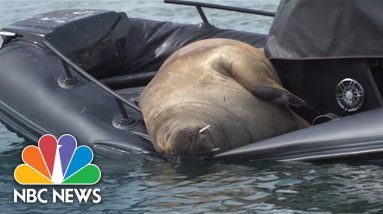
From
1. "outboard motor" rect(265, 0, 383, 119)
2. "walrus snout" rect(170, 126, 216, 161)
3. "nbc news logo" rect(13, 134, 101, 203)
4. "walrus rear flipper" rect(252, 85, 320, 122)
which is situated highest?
"outboard motor" rect(265, 0, 383, 119)

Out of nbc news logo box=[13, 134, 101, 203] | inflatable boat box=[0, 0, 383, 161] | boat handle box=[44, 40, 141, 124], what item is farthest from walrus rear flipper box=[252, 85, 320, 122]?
nbc news logo box=[13, 134, 101, 203]

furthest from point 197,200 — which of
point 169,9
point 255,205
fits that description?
point 169,9

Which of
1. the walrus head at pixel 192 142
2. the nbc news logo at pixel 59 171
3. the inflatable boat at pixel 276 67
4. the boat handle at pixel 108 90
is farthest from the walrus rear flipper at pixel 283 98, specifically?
the nbc news logo at pixel 59 171

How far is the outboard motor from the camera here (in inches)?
233

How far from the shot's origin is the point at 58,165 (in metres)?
5.83

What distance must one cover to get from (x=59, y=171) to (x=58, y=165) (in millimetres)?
35

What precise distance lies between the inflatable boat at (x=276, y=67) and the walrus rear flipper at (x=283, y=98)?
0.16 ft

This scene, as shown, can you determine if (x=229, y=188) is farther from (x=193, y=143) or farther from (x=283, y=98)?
(x=283, y=98)

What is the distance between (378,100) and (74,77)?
213 cm

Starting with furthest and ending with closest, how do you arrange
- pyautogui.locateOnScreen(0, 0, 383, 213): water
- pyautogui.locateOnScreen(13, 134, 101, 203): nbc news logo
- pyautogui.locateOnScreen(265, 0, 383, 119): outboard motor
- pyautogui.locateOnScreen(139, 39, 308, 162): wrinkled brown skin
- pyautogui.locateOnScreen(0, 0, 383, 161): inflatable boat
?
pyautogui.locateOnScreen(139, 39, 308, 162): wrinkled brown skin → pyautogui.locateOnScreen(265, 0, 383, 119): outboard motor → pyautogui.locateOnScreen(0, 0, 383, 161): inflatable boat → pyautogui.locateOnScreen(13, 134, 101, 203): nbc news logo → pyautogui.locateOnScreen(0, 0, 383, 213): water

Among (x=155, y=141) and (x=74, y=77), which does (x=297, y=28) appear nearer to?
(x=155, y=141)

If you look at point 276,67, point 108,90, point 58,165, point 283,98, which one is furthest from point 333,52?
point 58,165

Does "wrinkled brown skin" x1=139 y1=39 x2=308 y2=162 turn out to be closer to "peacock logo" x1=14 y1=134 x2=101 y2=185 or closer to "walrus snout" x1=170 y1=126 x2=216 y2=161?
"walrus snout" x1=170 y1=126 x2=216 y2=161

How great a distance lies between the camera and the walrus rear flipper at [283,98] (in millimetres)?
6113
